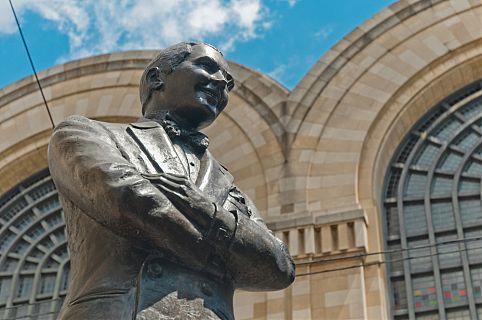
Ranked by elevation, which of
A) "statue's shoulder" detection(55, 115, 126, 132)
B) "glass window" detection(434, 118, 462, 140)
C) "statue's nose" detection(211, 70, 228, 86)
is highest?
"glass window" detection(434, 118, 462, 140)

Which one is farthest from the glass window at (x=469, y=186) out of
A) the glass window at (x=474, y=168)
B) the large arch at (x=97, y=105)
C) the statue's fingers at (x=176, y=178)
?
the statue's fingers at (x=176, y=178)

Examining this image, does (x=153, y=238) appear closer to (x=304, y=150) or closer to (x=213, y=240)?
(x=213, y=240)

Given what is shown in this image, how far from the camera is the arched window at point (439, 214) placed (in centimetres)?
1229

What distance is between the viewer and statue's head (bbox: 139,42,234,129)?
3566 millimetres

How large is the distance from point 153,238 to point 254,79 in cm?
1315

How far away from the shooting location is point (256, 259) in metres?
3.06

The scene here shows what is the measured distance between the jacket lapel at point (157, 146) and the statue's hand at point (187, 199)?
0.90 ft

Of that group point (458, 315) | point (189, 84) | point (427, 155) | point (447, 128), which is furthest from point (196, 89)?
point (447, 128)

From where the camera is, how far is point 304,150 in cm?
1416

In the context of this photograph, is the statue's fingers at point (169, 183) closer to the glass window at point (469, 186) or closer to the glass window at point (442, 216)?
the glass window at point (442, 216)

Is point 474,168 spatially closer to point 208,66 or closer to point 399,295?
point 399,295

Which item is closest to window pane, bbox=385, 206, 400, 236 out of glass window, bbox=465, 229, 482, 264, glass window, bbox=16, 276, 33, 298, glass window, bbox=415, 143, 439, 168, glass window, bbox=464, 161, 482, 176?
glass window, bbox=415, 143, 439, 168

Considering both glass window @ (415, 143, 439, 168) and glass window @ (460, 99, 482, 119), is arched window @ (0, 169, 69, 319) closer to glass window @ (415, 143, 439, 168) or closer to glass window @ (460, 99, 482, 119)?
glass window @ (415, 143, 439, 168)

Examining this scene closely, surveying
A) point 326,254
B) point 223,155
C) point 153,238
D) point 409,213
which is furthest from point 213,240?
point 223,155
